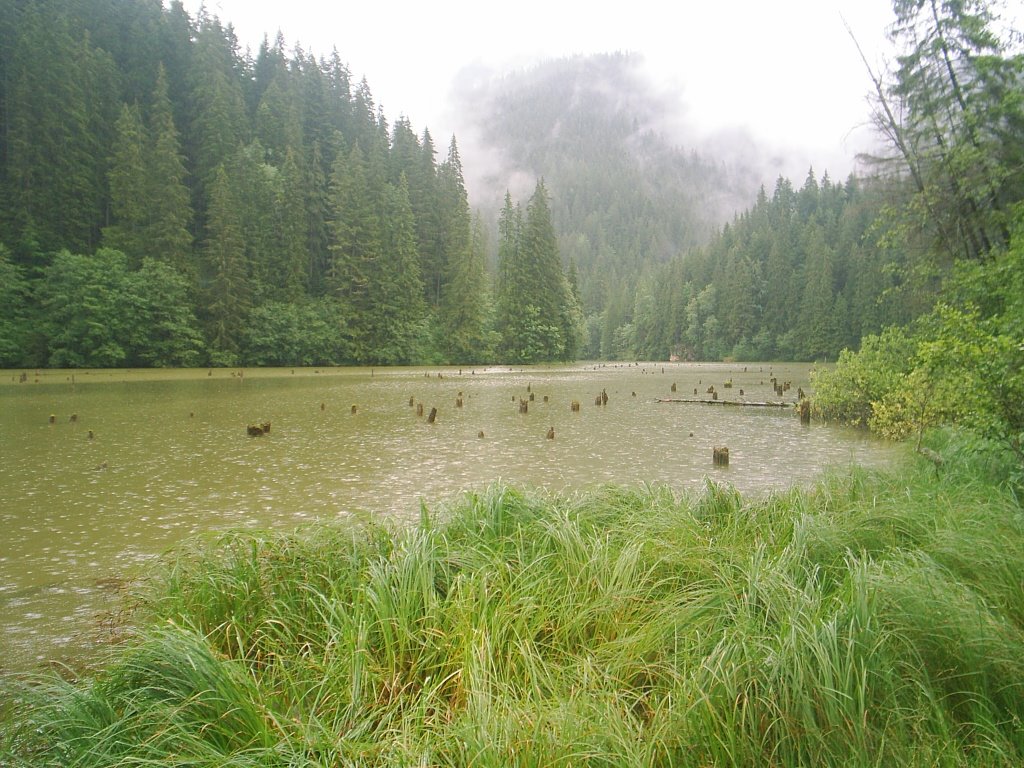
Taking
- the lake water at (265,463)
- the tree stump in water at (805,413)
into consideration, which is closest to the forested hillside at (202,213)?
the lake water at (265,463)

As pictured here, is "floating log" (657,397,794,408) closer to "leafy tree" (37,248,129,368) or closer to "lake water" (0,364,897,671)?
"lake water" (0,364,897,671)

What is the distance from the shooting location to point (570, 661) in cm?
325

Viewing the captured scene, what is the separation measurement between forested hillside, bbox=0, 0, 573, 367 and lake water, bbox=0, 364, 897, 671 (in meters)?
18.5

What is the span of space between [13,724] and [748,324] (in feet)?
322

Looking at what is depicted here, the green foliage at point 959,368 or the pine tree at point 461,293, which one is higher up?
the pine tree at point 461,293

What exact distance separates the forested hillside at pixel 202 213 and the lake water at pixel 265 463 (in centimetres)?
1850

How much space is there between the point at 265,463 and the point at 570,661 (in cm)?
930

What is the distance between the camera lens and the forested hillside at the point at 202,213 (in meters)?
38.7

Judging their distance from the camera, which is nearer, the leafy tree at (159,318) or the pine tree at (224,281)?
the leafy tree at (159,318)

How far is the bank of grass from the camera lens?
8.11ft

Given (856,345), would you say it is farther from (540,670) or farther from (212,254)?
(540,670)

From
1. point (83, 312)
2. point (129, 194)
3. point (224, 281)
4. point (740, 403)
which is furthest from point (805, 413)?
point (129, 194)

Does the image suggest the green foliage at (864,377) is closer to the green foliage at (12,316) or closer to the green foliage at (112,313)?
the green foliage at (112,313)

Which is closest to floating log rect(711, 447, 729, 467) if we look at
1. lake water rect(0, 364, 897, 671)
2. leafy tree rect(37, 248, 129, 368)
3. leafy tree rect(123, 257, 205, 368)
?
lake water rect(0, 364, 897, 671)
